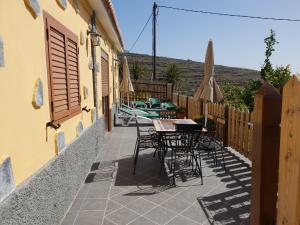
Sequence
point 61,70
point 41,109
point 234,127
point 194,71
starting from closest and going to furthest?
1. point 41,109
2. point 61,70
3. point 234,127
4. point 194,71

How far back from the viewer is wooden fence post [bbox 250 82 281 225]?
1270 mm

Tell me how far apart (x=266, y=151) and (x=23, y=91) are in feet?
6.31

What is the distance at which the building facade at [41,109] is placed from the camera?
183cm

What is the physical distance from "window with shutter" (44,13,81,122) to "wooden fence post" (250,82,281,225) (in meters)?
2.26

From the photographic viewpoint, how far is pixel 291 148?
1.10 m

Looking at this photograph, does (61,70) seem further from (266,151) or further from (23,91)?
(266,151)

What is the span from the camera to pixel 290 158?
3.64 ft

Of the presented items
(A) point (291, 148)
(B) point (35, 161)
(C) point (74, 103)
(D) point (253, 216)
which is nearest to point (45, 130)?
(B) point (35, 161)

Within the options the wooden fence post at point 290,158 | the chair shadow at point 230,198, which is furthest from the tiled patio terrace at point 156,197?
the wooden fence post at point 290,158

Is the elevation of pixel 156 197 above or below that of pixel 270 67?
below

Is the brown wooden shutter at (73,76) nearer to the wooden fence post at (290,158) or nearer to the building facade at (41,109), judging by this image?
the building facade at (41,109)

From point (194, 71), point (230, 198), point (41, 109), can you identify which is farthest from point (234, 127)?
point (194, 71)

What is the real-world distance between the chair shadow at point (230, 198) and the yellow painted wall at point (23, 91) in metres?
2.26

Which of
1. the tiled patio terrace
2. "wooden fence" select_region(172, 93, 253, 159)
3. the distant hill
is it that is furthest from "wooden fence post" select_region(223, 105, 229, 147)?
the distant hill
